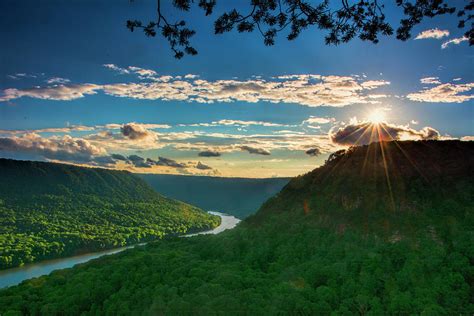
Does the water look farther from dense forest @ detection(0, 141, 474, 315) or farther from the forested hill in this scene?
the forested hill

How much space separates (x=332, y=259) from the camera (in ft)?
265

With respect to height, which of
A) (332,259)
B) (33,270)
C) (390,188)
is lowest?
(33,270)

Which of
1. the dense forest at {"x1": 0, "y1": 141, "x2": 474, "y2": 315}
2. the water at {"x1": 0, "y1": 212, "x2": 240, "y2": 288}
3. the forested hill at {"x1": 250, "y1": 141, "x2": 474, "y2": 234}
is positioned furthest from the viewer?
the water at {"x1": 0, "y1": 212, "x2": 240, "y2": 288}

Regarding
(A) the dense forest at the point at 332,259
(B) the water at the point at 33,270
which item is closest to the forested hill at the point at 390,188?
(A) the dense forest at the point at 332,259

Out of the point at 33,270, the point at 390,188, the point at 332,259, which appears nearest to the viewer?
the point at 332,259

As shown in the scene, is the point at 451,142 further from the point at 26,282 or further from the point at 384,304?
the point at 26,282

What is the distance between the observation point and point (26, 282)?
10475 cm

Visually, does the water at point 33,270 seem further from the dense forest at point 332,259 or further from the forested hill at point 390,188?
the forested hill at point 390,188

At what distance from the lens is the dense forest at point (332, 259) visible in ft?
214

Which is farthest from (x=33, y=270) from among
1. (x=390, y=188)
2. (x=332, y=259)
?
(x=390, y=188)

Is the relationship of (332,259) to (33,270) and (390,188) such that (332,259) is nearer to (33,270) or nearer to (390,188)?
(390,188)

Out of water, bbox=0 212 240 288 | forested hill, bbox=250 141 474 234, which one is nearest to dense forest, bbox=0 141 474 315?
forested hill, bbox=250 141 474 234

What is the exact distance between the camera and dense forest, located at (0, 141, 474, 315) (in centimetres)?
6512

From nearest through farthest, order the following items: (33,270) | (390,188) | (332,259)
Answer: (332,259) → (390,188) → (33,270)
